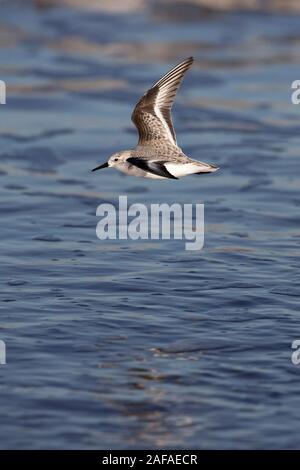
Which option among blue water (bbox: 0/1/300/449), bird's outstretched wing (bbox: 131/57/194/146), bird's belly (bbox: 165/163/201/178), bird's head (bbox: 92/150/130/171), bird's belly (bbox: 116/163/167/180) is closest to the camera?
blue water (bbox: 0/1/300/449)

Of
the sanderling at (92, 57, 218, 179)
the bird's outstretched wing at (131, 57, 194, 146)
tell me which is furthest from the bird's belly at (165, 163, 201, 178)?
the bird's outstretched wing at (131, 57, 194, 146)

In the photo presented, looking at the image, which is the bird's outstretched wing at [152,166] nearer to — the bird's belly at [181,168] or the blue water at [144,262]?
the bird's belly at [181,168]

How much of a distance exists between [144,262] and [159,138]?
46.6 inches

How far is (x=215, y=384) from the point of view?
852cm

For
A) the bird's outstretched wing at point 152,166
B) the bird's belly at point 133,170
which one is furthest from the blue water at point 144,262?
the bird's outstretched wing at point 152,166

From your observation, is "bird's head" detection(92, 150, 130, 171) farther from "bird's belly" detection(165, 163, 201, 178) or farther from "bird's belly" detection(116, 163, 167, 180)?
"bird's belly" detection(165, 163, 201, 178)

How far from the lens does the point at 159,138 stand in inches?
453

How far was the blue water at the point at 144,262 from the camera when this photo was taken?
807cm

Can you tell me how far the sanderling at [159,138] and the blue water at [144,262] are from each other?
1.02m

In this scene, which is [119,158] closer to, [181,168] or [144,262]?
[181,168]

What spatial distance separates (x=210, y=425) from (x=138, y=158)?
3260 millimetres

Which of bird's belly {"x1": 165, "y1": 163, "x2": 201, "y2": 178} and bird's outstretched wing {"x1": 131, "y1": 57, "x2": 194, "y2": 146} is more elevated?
bird's outstretched wing {"x1": 131, "y1": 57, "x2": 194, "y2": 146}

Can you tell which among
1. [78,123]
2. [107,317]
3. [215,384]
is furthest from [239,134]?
[215,384]

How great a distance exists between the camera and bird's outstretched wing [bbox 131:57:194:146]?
456 inches
